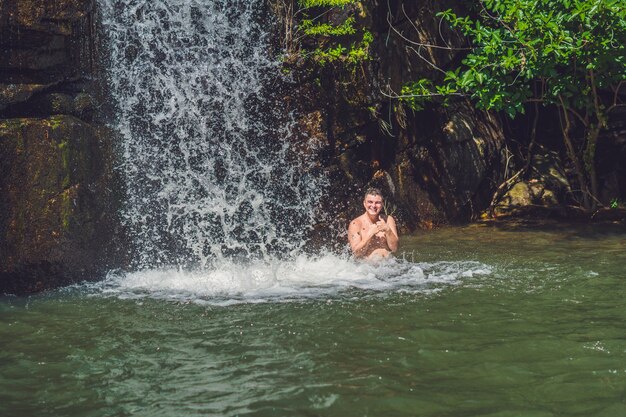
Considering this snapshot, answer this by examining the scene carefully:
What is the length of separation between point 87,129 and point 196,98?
1.99m

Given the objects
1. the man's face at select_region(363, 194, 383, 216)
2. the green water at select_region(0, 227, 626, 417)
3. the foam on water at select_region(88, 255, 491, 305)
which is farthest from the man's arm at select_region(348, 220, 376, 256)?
the green water at select_region(0, 227, 626, 417)

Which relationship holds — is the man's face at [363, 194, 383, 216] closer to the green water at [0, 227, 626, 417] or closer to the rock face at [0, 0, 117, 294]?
the green water at [0, 227, 626, 417]

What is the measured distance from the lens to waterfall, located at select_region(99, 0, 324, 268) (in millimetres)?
10500

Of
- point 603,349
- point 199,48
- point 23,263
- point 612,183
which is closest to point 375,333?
point 603,349

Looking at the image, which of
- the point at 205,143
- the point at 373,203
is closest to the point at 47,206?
the point at 205,143

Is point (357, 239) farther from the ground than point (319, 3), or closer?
closer

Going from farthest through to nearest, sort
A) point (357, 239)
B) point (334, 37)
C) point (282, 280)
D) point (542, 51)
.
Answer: point (334, 37) < point (542, 51) < point (357, 239) < point (282, 280)

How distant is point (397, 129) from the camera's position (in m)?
12.9

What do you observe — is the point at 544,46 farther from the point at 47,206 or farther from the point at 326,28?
the point at 47,206

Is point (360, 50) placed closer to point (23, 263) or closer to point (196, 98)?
point (196, 98)

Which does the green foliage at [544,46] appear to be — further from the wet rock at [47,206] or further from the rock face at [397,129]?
the wet rock at [47,206]

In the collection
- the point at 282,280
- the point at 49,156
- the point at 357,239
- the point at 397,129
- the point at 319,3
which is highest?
the point at 319,3

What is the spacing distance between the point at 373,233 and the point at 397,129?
377 centimetres

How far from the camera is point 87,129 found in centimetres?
964
